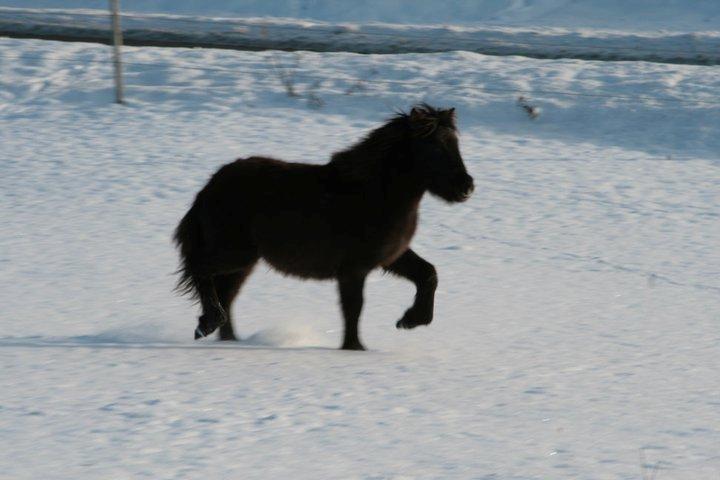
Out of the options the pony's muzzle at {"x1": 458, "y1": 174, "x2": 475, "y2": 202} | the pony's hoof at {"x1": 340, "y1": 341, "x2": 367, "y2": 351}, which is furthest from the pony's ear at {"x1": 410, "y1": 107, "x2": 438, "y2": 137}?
the pony's hoof at {"x1": 340, "y1": 341, "x2": 367, "y2": 351}

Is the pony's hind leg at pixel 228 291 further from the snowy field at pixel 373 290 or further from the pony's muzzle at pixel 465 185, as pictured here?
the pony's muzzle at pixel 465 185

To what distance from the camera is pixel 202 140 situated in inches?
534

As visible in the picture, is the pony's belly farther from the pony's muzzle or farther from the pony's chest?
the pony's muzzle

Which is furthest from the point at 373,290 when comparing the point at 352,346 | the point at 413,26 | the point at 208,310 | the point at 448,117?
the point at 413,26

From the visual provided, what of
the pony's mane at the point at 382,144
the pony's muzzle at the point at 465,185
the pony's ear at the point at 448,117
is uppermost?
the pony's ear at the point at 448,117

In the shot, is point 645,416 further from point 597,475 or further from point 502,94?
point 502,94

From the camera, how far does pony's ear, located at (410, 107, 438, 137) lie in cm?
689

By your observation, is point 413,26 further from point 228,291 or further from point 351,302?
point 351,302

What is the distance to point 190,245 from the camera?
7.32 m

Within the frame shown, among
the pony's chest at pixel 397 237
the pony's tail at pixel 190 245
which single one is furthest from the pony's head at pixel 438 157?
the pony's tail at pixel 190 245

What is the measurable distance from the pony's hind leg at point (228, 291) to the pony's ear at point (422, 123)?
1361 millimetres

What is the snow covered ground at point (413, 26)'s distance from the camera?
64.5 feet

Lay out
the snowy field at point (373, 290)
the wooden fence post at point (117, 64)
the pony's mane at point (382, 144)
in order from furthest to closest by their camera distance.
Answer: the wooden fence post at point (117, 64) < the pony's mane at point (382, 144) < the snowy field at point (373, 290)

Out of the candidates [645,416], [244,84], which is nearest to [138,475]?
[645,416]
